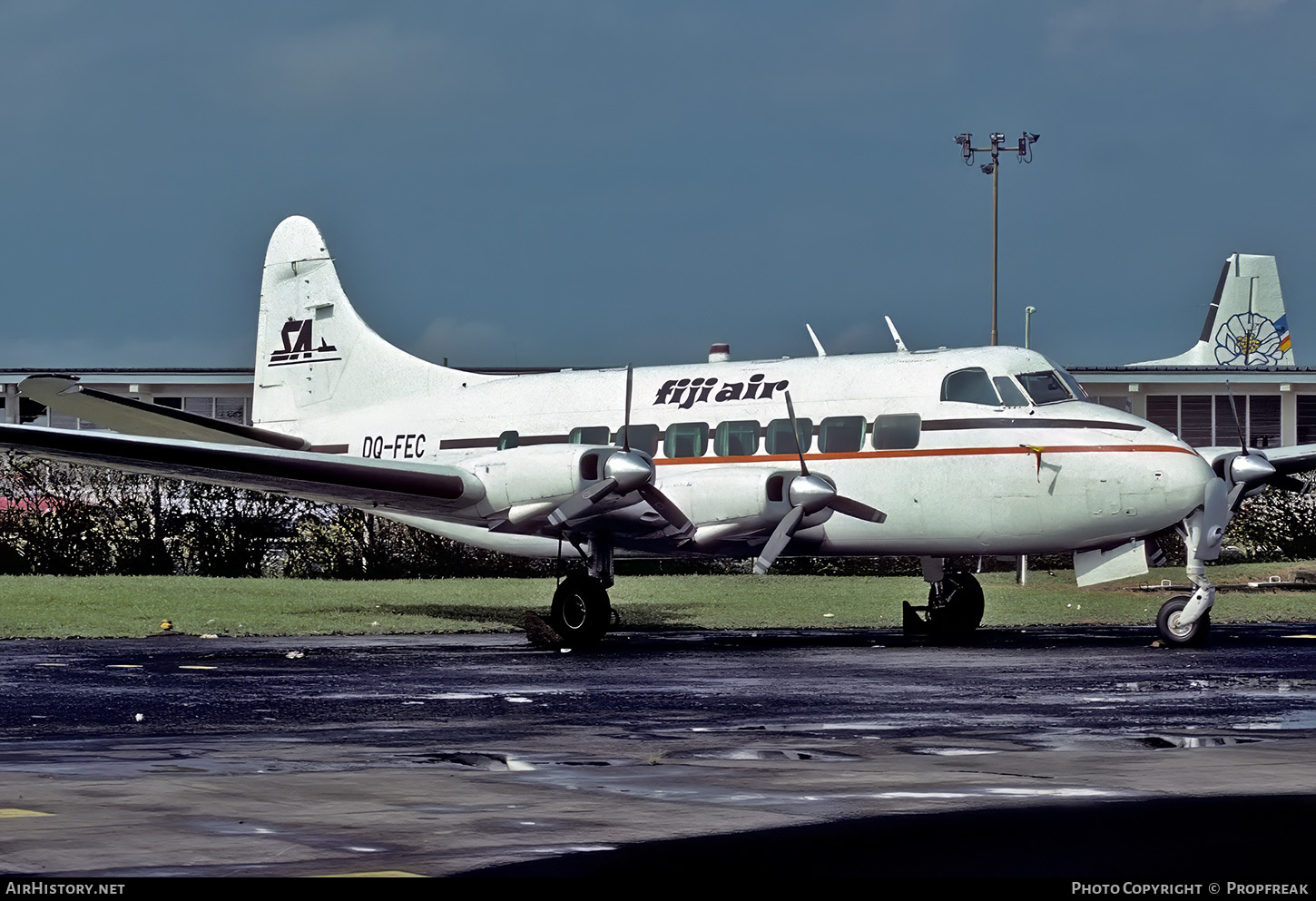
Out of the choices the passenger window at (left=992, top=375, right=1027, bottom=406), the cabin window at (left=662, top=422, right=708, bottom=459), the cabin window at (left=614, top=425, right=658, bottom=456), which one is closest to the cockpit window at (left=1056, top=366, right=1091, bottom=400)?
the passenger window at (left=992, top=375, right=1027, bottom=406)

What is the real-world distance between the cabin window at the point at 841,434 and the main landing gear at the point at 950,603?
2329mm

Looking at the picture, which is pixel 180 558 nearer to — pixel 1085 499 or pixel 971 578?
pixel 971 578

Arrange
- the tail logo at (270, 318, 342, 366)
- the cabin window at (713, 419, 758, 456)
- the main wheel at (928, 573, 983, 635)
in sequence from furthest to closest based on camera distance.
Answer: the tail logo at (270, 318, 342, 366) < the main wheel at (928, 573, 983, 635) < the cabin window at (713, 419, 758, 456)

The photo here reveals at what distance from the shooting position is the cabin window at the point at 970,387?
71.4 ft

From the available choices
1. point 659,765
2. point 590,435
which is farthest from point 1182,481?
point 659,765

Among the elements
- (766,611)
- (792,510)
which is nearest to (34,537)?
(766,611)

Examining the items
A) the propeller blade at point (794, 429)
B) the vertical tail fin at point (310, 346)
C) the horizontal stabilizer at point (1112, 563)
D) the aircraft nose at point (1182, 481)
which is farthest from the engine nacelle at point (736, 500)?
the vertical tail fin at point (310, 346)

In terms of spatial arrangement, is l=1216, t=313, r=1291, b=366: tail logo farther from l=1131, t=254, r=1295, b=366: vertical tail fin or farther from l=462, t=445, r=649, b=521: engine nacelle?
l=462, t=445, r=649, b=521: engine nacelle

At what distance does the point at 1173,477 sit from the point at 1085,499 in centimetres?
112

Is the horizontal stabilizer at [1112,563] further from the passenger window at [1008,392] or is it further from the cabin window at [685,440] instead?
the cabin window at [685,440]

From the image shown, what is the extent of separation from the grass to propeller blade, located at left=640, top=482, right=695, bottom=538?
455 cm

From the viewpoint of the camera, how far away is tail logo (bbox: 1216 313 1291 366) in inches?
2766

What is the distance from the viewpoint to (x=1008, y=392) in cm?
2170

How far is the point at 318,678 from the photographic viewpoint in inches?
673
